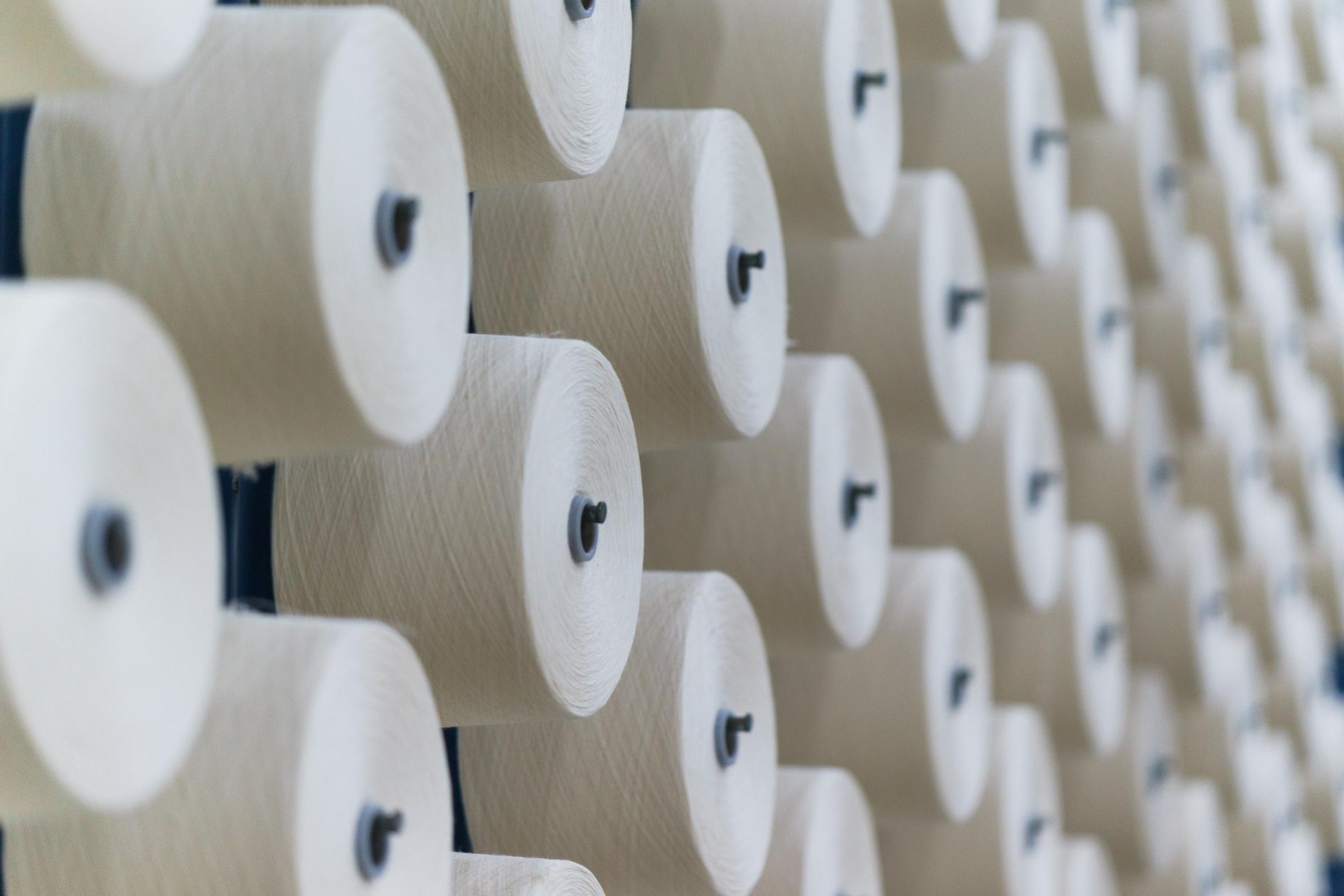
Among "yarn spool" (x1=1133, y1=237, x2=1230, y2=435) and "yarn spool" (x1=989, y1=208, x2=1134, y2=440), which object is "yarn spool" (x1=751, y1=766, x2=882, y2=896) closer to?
"yarn spool" (x1=989, y1=208, x2=1134, y2=440)

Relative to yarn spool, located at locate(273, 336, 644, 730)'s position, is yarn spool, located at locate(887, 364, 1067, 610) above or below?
above

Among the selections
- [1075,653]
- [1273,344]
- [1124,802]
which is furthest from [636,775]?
[1273,344]

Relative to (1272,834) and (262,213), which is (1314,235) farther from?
(262,213)

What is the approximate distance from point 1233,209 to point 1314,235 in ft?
1.10

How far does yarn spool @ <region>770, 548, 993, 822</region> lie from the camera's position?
637mm

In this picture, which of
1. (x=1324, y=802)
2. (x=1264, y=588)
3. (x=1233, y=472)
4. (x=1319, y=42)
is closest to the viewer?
(x=1233, y=472)

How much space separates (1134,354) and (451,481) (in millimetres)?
801

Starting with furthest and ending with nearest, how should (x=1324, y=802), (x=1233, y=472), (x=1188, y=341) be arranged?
1. (x=1324, y=802)
2. (x=1233, y=472)
3. (x=1188, y=341)

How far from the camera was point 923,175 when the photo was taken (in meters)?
0.68

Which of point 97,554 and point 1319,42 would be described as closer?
point 97,554

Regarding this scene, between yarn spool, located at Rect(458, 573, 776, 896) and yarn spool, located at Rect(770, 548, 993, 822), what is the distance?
0.53ft

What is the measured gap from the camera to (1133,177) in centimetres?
97

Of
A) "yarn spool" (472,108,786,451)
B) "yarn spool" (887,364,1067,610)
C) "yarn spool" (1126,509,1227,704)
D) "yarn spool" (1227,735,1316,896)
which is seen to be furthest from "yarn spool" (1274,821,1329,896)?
"yarn spool" (472,108,786,451)

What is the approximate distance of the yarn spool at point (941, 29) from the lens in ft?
2.19
